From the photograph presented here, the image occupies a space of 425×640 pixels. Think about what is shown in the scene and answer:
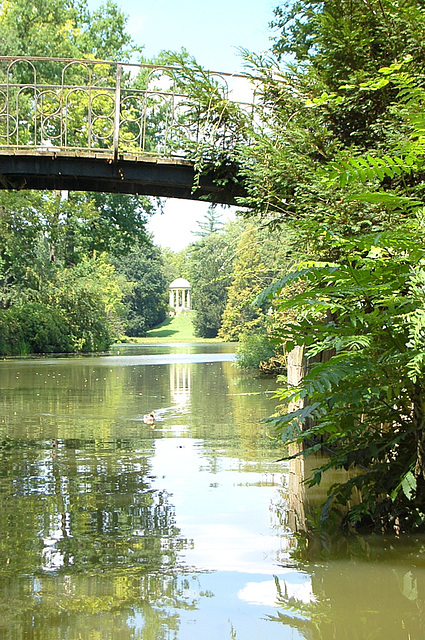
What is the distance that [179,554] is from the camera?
5.32m

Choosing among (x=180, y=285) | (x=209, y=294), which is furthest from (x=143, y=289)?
(x=180, y=285)

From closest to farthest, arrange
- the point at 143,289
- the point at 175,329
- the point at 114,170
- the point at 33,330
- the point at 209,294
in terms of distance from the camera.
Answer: the point at 114,170 → the point at 33,330 → the point at 209,294 → the point at 143,289 → the point at 175,329

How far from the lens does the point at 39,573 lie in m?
4.84

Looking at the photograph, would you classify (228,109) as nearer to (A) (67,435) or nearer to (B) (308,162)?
(B) (308,162)

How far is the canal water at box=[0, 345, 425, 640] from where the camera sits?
410cm

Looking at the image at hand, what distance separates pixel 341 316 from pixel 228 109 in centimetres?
957

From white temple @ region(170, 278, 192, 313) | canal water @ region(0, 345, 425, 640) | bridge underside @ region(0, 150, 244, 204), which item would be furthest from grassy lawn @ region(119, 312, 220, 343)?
canal water @ region(0, 345, 425, 640)

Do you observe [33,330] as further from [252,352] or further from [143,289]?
[143,289]

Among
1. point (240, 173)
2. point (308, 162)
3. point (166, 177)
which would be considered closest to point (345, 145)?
point (308, 162)

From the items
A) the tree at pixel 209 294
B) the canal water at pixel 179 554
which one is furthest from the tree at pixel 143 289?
the canal water at pixel 179 554

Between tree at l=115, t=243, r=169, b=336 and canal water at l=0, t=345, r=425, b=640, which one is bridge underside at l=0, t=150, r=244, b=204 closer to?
canal water at l=0, t=345, r=425, b=640

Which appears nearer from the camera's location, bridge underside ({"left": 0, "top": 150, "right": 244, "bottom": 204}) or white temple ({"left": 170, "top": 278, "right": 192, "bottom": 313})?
bridge underside ({"left": 0, "top": 150, "right": 244, "bottom": 204})

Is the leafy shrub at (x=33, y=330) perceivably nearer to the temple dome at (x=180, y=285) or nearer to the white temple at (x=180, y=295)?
the white temple at (x=180, y=295)

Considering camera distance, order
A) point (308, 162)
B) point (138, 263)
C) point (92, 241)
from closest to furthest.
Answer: point (308, 162)
point (92, 241)
point (138, 263)
